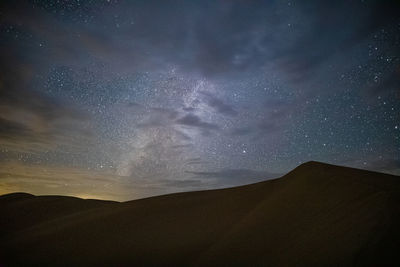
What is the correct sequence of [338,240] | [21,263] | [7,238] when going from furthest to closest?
[7,238] < [21,263] < [338,240]

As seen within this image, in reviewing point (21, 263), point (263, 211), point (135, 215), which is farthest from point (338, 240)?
point (21, 263)

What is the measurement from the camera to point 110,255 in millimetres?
6469

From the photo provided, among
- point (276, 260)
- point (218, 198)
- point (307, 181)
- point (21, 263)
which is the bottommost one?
point (21, 263)

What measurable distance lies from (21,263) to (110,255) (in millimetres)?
2322

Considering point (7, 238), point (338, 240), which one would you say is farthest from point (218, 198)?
point (7, 238)

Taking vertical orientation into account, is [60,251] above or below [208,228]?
below

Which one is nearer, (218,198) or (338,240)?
(338,240)

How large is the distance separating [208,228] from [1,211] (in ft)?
41.6

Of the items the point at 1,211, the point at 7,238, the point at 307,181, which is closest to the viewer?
the point at 307,181

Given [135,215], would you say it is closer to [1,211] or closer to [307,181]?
[307,181]

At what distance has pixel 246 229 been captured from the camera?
6805mm

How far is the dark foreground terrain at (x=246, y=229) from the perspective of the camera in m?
4.88

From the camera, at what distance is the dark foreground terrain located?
4.88 metres

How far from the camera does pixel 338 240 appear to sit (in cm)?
493
